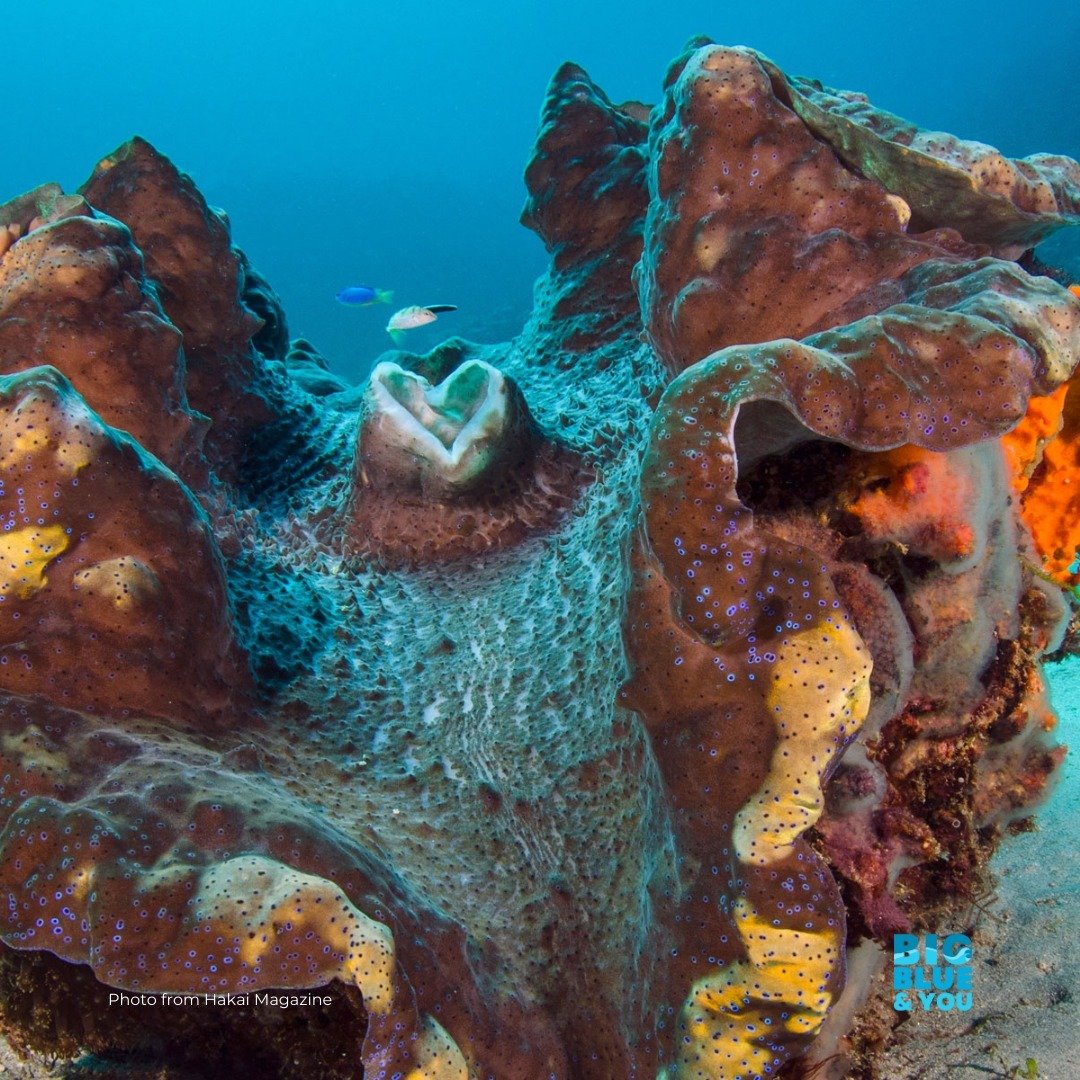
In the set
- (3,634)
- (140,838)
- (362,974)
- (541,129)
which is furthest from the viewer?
(541,129)

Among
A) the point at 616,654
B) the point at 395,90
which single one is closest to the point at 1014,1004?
the point at 616,654

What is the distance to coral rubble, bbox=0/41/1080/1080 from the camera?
4.50 ft

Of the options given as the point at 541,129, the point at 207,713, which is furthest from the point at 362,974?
the point at 541,129

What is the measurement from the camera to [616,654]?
1.89 meters

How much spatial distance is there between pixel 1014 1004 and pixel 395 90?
147 meters

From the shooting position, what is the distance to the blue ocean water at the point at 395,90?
7219cm

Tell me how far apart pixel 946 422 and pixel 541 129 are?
304 centimetres

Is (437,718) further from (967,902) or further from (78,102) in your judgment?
(78,102)

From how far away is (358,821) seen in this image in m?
1.85

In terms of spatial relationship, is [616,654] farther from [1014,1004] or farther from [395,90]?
[395,90]

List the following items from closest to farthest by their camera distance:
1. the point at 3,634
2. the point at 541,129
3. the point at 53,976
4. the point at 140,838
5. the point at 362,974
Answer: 1. the point at 362,974
2. the point at 140,838
3. the point at 3,634
4. the point at 53,976
5. the point at 541,129

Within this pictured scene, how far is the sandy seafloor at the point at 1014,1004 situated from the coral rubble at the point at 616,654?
0.27 m

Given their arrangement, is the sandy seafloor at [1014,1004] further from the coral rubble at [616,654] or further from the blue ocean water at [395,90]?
the blue ocean water at [395,90]

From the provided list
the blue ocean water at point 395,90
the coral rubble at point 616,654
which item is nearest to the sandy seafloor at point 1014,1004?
the coral rubble at point 616,654
